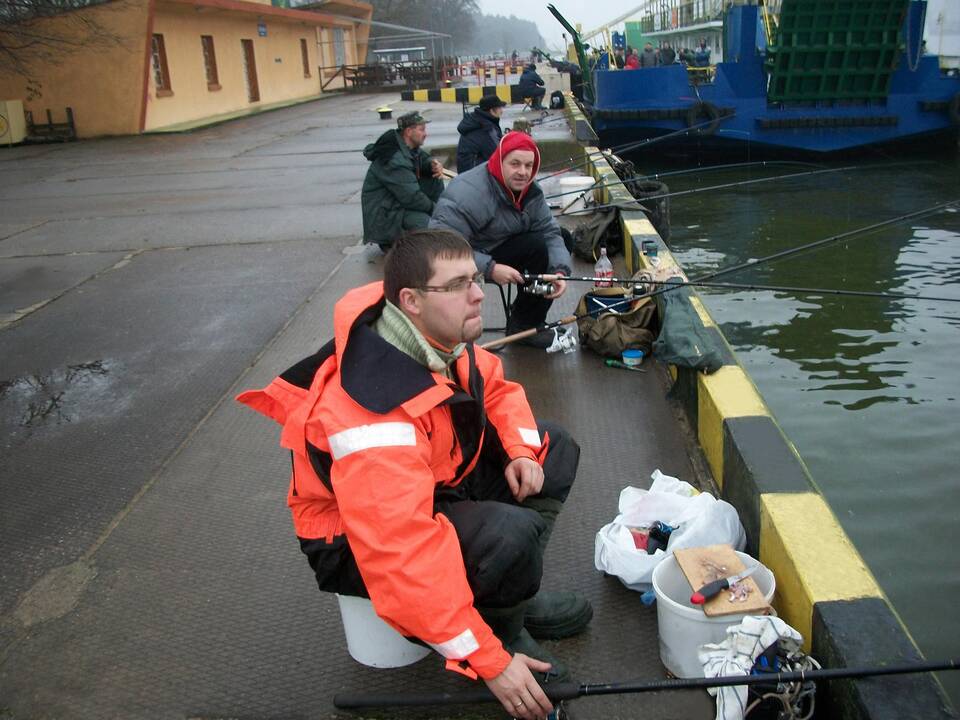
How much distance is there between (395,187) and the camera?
24.0ft

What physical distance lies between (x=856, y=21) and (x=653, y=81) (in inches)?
142

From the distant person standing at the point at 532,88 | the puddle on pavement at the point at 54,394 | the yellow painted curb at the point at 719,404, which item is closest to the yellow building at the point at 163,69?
the distant person standing at the point at 532,88

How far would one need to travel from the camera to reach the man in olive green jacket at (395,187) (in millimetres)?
7293

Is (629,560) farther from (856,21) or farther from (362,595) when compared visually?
(856,21)

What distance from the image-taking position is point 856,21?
14.9 meters

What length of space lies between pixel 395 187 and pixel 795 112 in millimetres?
11199

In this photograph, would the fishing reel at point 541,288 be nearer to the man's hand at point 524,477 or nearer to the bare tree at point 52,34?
the man's hand at point 524,477

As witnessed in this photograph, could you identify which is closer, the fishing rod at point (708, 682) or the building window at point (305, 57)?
the fishing rod at point (708, 682)

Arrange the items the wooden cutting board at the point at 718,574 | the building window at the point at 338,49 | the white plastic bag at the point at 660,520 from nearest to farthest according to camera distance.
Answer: the wooden cutting board at the point at 718,574 < the white plastic bag at the point at 660,520 < the building window at the point at 338,49

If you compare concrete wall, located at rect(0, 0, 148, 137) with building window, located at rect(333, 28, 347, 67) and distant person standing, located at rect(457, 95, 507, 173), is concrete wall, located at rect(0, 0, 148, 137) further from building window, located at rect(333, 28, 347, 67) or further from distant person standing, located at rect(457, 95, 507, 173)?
building window, located at rect(333, 28, 347, 67)

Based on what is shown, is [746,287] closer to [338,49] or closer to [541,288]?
[541,288]

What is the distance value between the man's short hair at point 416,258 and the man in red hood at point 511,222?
218 cm

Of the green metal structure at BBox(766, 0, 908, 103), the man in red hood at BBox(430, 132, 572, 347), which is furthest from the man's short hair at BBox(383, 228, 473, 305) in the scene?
the green metal structure at BBox(766, 0, 908, 103)

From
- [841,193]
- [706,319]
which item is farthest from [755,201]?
[706,319]
